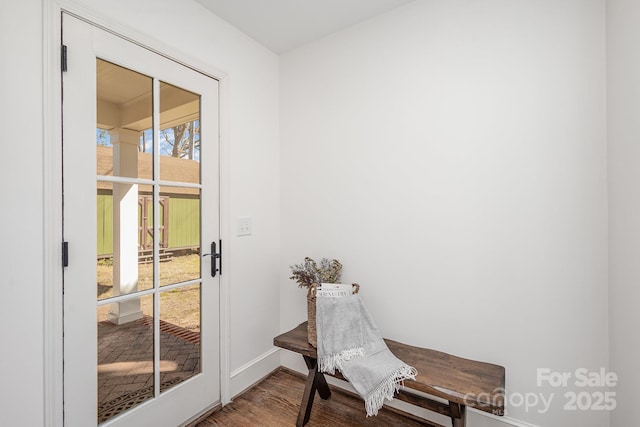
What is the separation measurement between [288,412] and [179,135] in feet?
6.03

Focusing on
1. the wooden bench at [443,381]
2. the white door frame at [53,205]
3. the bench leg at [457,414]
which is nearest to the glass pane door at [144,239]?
the white door frame at [53,205]

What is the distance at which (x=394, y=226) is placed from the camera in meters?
1.98

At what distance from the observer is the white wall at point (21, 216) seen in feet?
3.90

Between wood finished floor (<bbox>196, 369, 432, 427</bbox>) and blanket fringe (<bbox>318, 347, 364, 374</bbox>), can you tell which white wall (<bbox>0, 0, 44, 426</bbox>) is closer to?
wood finished floor (<bbox>196, 369, 432, 427</bbox>)

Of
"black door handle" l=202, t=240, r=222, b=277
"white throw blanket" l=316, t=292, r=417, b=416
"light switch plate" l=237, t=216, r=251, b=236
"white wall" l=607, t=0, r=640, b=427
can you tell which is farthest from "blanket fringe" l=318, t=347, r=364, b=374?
"white wall" l=607, t=0, r=640, b=427

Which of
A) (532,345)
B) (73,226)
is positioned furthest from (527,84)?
(73,226)

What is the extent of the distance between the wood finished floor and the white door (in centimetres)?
16

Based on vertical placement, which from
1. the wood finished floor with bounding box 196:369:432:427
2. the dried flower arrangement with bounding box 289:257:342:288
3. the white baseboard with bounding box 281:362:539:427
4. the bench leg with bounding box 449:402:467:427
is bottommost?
the wood finished floor with bounding box 196:369:432:427

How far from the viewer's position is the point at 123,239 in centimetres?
157

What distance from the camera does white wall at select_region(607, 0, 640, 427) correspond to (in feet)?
3.79

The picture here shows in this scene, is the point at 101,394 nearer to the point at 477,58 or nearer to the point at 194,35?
the point at 194,35

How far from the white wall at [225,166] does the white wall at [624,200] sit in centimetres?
200

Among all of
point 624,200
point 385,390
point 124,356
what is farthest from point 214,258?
point 624,200

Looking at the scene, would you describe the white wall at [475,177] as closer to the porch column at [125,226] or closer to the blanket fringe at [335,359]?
the blanket fringe at [335,359]
